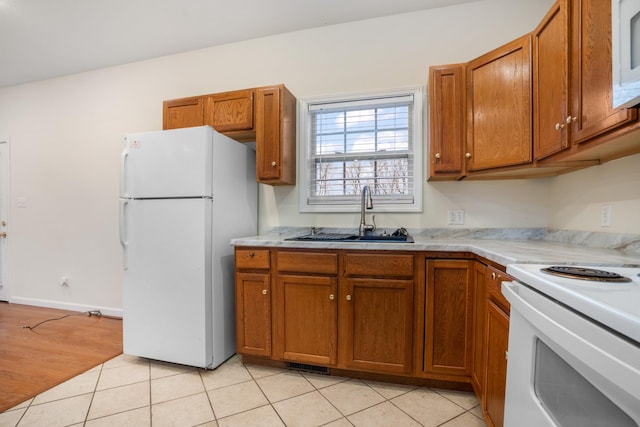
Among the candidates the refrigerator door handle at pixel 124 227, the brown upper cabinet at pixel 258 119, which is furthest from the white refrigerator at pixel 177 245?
the brown upper cabinet at pixel 258 119

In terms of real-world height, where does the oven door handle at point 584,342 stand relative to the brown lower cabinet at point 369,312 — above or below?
above

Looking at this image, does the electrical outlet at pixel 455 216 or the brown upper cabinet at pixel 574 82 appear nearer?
the brown upper cabinet at pixel 574 82

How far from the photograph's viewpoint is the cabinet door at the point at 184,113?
2511mm

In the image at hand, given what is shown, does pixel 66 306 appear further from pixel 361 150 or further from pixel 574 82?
pixel 574 82

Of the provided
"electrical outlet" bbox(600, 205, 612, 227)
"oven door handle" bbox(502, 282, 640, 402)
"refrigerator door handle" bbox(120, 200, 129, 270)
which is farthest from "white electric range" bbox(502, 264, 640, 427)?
"refrigerator door handle" bbox(120, 200, 129, 270)

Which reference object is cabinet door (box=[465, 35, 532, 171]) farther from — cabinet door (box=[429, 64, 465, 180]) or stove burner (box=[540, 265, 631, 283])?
stove burner (box=[540, 265, 631, 283])

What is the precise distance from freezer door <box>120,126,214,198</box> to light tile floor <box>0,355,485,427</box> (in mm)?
1265

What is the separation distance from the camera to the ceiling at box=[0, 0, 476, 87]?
7.31 ft

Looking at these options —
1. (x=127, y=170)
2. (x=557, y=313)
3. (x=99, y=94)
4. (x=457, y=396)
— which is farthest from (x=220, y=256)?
(x=99, y=94)

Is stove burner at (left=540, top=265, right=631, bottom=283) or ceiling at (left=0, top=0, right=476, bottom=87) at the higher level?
ceiling at (left=0, top=0, right=476, bottom=87)

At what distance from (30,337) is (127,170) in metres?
1.91

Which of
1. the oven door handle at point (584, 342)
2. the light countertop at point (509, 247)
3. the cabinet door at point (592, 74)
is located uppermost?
the cabinet door at point (592, 74)

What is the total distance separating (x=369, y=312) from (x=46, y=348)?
2684 mm

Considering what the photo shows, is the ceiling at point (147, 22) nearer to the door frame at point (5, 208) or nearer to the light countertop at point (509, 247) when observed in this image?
the door frame at point (5, 208)
